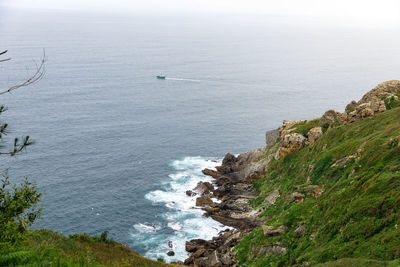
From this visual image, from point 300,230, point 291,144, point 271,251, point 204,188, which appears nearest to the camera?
point 300,230

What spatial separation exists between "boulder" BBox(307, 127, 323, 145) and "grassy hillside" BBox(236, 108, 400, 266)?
308 cm

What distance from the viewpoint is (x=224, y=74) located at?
186875mm

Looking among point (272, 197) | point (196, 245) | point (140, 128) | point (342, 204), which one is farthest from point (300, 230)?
point (140, 128)

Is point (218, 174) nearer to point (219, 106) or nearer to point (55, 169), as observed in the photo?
point (55, 169)

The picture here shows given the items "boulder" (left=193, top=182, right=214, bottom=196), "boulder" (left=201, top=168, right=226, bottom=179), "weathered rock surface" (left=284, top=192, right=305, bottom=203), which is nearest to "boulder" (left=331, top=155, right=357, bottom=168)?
"weathered rock surface" (left=284, top=192, right=305, bottom=203)

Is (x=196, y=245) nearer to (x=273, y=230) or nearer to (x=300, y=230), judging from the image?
(x=273, y=230)

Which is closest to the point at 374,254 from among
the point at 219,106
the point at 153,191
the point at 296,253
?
the point at 296,253

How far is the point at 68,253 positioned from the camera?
99.1 feet

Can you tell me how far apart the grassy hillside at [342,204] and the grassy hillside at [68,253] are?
14357mm

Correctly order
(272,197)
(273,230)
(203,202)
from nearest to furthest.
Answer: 1. (273,230)
2. (272,197)
3. (203,202)

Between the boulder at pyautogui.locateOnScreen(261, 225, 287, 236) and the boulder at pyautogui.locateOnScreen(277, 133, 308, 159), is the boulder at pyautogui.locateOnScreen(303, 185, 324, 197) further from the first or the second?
the boulder at pyautogui.locateOnScreen(277, 133, 308, 159)

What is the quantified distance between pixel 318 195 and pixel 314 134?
76.4ft

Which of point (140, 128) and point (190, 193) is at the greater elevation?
point (140, 128)

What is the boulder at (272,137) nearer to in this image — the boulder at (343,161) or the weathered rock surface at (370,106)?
the weathered rock surface at (370,106)
